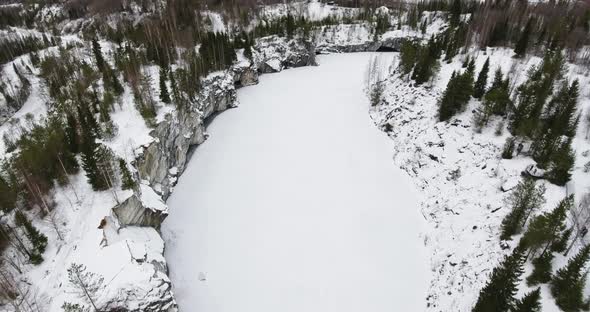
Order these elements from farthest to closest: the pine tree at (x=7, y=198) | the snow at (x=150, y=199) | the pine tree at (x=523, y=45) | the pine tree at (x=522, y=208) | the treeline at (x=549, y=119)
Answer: the pine tree at (x=523, y=45) → the snow at (x=150, y=199) → the treeline at (x=549, y=119) → the pine tree at (x=7, y=198) → the pine tree at (x=522, y=208)

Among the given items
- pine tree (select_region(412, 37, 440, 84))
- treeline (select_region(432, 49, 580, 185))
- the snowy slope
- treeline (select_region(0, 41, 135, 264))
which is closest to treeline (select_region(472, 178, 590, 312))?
the snowy slope

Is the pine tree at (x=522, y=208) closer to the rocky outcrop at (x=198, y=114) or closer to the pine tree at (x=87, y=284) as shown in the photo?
the pine tree at (x=87, y=284)

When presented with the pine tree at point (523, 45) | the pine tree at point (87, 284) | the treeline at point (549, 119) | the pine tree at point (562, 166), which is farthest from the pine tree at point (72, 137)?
the pine tree at point (523, 45)

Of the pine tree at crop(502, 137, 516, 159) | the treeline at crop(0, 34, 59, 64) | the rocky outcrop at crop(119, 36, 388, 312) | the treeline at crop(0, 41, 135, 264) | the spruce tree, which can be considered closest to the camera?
the rocky outcrop at crop(119, 36, 388, 312)

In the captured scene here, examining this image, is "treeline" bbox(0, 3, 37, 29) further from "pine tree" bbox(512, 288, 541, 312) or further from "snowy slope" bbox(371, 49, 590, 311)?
"pine tree" bbox(512, 288, 541, 312)

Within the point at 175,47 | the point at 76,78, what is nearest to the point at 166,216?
the point at 76,78

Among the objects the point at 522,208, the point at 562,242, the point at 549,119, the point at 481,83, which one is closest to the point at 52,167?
the point at 522,208

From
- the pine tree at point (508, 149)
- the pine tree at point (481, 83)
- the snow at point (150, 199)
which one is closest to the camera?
the snow at point (150, 199)
